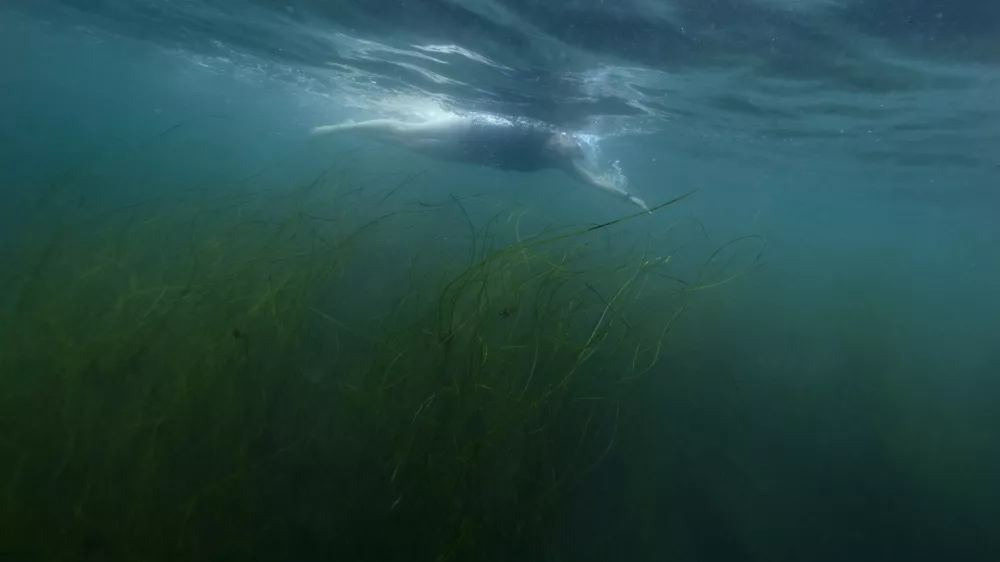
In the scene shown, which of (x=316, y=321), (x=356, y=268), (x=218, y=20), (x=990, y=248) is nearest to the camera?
(x=316, y=321)

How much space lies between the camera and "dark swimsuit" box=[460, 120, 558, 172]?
1462 centimetres

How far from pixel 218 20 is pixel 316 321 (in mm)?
18857

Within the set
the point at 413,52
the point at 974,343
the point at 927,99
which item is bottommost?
the point at 974,343

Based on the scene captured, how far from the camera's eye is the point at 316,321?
18.7ft

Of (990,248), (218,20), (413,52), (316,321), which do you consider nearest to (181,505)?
(316,321)

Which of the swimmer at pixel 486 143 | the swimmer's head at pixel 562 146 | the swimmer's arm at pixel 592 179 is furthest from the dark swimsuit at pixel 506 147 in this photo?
the swimmer's arm at pixel 592 179

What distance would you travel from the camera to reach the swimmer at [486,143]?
44.6 ft

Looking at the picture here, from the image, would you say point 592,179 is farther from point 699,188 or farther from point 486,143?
point 699,188

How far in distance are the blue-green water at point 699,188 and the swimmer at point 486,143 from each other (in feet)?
4.29

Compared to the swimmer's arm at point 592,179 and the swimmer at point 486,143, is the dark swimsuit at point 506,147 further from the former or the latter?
the swimmer's arm at point 592,179

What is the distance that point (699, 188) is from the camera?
5.54 metres

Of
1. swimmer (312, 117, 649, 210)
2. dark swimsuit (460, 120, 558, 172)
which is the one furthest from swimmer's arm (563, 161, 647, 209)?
dark swimsuit (460, 120, 558, 172)

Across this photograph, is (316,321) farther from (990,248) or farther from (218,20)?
(990,248)

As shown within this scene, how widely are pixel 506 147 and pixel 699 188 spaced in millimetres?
10834
